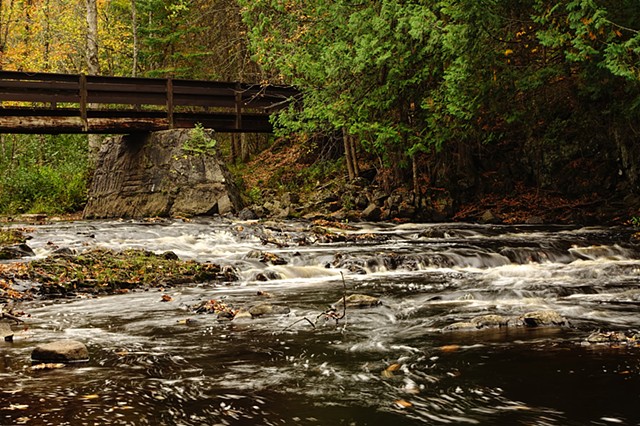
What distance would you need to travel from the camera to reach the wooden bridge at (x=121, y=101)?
19047mm

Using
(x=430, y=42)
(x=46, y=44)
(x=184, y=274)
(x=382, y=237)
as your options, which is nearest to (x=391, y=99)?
(x=430, y=42)

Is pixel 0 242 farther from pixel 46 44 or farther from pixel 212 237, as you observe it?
pixel 46 44

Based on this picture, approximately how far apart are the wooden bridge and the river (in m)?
9.87

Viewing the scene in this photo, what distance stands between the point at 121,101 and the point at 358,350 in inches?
658

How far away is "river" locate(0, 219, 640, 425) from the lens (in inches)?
176

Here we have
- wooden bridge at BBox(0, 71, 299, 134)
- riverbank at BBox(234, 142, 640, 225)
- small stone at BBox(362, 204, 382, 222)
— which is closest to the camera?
riverbank at BBox(234, 142, 640, 225)

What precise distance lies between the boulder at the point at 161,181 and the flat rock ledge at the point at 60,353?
14438 mm

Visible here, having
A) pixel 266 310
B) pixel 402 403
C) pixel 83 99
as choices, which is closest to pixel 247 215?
pixel 83 99

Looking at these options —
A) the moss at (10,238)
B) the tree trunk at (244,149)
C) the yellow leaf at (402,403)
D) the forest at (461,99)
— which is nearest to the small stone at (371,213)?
the forest at (461,99)

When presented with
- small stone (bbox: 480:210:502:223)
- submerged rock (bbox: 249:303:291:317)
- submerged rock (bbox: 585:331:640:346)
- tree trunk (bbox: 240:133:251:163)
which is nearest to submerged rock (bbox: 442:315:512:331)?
submerged rock (bbox: 585:331:640:346)

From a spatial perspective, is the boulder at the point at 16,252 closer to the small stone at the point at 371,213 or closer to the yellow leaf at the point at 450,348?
the yellow leaf at the point at 450,348

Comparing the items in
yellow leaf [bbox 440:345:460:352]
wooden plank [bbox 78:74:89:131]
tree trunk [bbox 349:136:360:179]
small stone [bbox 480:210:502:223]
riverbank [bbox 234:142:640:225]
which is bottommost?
yellow leaf [bbox 440:345:460:352]

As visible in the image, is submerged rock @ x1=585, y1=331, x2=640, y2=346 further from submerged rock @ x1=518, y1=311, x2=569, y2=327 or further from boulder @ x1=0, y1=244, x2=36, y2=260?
boulder @ x1=0, y1=244, x2=36, y2=260

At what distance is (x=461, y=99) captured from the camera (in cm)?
1611
